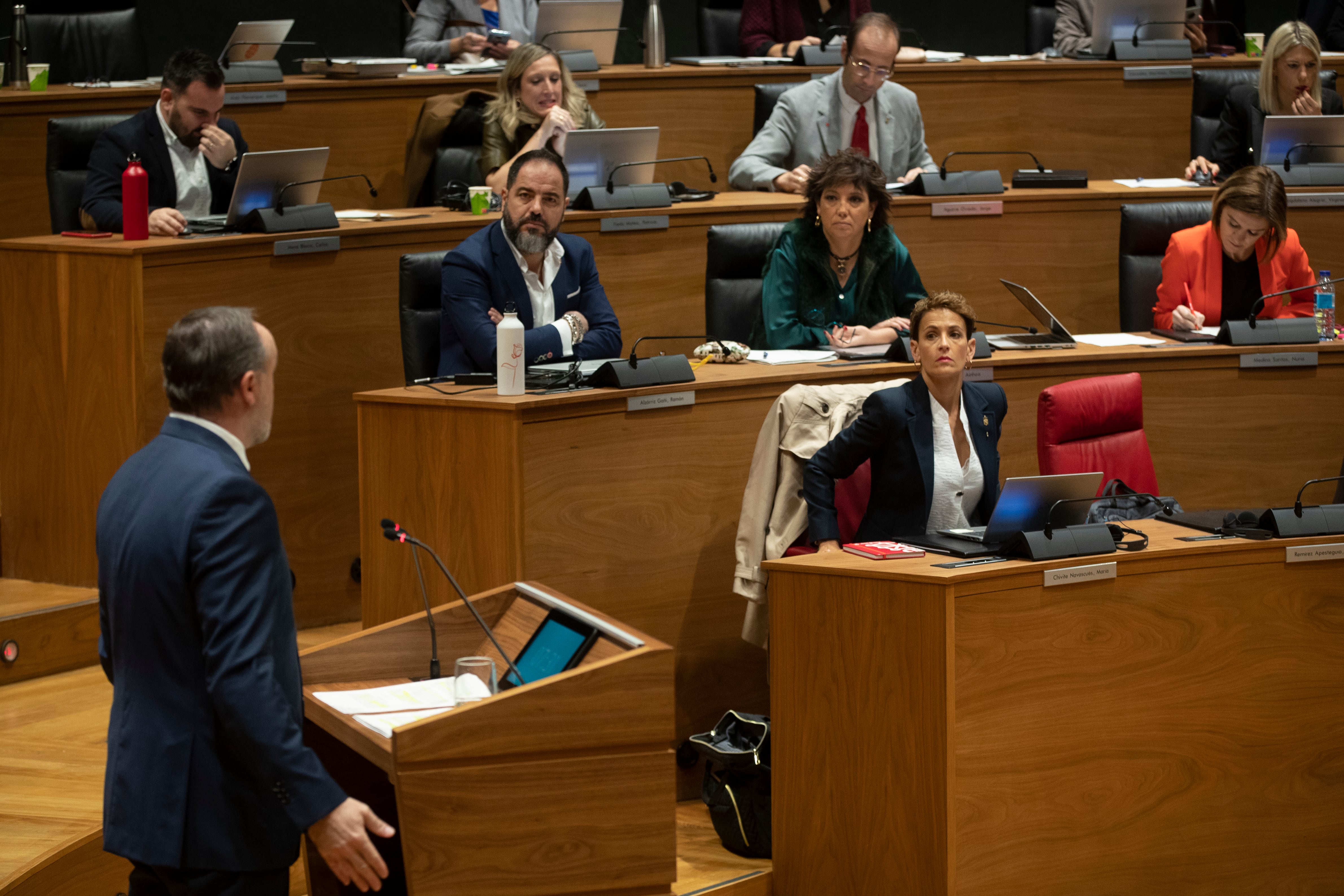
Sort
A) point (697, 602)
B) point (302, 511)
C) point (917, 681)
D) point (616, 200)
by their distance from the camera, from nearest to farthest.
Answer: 1. point (917, 681)
2. point (697, 602)
3. point (302, 511)
4. point (616, 200)

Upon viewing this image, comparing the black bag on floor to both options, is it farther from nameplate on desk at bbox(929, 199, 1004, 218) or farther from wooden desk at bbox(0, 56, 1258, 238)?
wooden desk at bbox(0, 56, 1258, 238)

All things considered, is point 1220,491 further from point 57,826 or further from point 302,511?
point 57,826

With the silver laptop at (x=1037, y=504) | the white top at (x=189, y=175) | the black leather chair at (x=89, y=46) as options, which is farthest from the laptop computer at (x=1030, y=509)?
the black leather chair at (x=89, y=46)

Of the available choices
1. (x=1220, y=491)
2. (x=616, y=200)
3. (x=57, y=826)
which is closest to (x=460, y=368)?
(x=616, y=200)

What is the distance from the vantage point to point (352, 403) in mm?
4020

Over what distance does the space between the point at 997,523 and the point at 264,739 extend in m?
1.38

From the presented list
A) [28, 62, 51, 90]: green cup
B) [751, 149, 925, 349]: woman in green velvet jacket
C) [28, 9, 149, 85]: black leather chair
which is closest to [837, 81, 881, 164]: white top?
[751, 149, 925, 349]: woman in green velvet jacket

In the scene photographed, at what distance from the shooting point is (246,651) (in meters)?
1.74

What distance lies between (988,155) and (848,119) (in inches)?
29.1

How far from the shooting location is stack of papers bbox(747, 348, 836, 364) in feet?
11.5

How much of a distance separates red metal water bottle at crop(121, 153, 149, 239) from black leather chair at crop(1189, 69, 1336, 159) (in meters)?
3.40

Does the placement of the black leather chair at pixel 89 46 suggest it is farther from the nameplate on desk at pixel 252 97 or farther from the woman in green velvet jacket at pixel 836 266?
the woman in green velvet jacket at pixel 836 266

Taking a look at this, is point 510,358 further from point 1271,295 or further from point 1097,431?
point 1271,295

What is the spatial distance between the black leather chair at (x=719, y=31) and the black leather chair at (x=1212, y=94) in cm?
176
